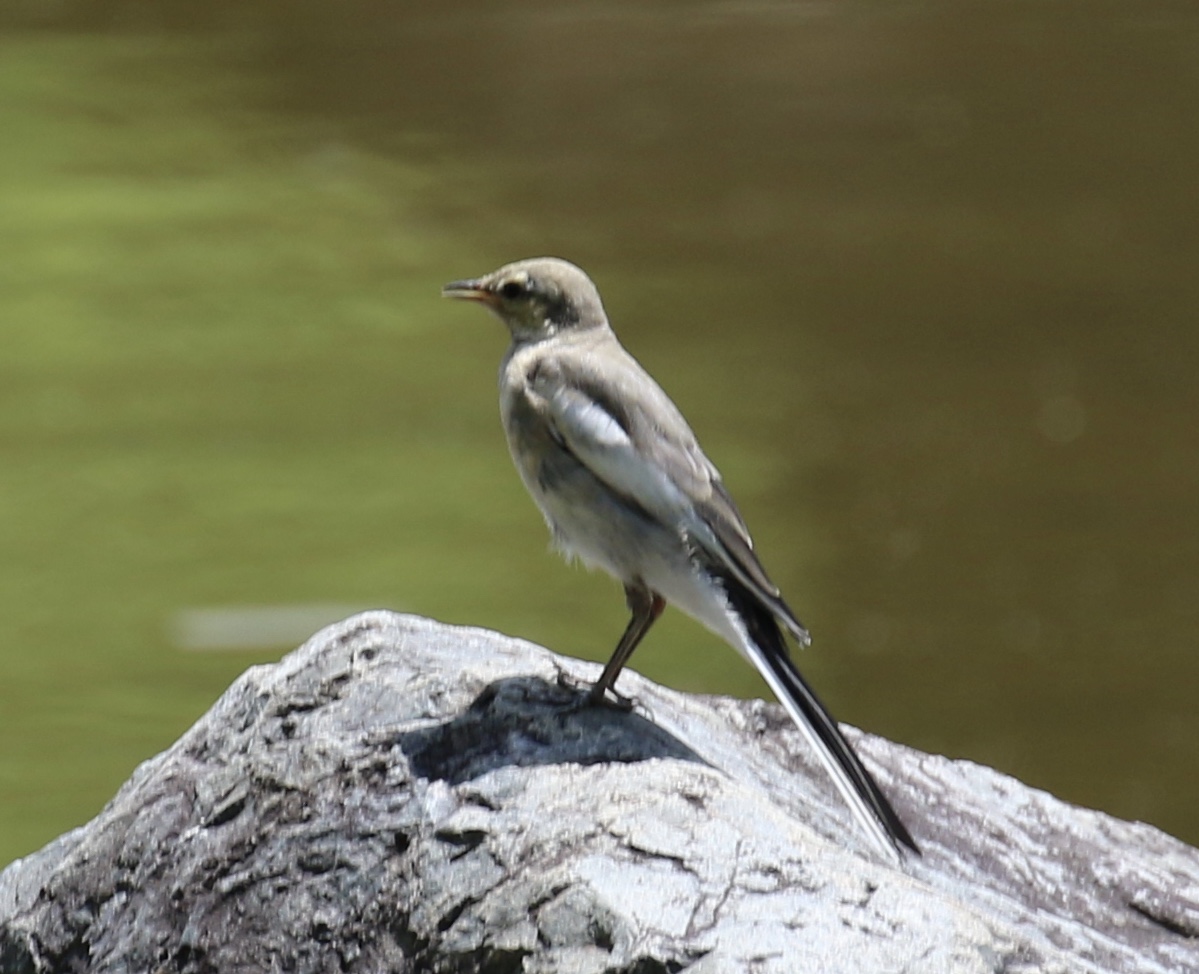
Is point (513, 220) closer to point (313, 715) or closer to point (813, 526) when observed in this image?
point (813, 526)

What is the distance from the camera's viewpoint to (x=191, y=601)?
25.7 feet

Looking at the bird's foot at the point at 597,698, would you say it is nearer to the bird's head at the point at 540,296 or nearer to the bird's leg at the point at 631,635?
the bird's leg at the point at 631,635

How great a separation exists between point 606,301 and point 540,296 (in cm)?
653

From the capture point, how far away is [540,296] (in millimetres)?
3697

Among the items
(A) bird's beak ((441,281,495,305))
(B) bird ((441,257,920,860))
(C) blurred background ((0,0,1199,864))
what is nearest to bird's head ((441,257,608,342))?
(A) bird's beak ((441,281,495,305))

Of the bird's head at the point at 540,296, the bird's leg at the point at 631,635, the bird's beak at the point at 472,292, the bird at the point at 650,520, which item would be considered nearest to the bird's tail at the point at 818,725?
the bird at the point at 650,520

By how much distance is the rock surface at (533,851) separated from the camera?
2.80 metres

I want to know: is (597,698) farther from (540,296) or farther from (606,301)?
(606,301)

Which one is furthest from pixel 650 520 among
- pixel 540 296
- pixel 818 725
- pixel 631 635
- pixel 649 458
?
pixel 540 296

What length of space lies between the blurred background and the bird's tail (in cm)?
336

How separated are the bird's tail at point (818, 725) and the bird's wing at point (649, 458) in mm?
56

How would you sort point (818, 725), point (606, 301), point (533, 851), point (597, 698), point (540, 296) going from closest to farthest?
point (533, 851)
point (818, 725)
point (597, 698)
point (540, 296)
point (606, 301)

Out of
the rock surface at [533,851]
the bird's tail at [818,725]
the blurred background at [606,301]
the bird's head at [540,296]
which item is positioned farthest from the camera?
the blurred background at [606,301]

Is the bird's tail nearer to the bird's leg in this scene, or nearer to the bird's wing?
the bird's wing
